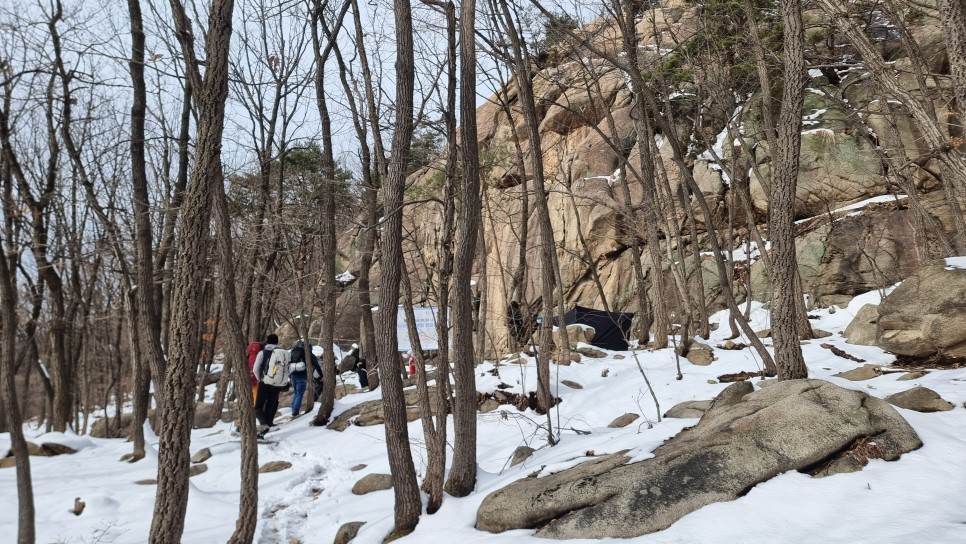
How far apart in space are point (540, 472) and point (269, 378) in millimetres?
6458

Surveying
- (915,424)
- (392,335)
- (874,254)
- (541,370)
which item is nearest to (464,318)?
(392,335)

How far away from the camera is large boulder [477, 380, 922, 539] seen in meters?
4.25

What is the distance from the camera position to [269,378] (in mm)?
10609

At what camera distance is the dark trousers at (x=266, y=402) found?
35.7 feet

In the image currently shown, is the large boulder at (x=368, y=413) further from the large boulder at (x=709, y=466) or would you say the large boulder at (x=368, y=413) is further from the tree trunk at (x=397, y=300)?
the large boulder at (x=709, y=466)

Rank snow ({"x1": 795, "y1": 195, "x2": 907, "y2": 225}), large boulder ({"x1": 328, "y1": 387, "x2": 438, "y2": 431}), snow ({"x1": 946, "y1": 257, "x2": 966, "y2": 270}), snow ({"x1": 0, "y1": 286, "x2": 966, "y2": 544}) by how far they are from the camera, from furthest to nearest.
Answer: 1. snow ({"x1": 795, "y1": 195, "x2": 907, "y2": 225})
2. large boulder ({"x1": 328, "y1": 387, "x2": 438, "y2": 431})
3. snow ({"x1": 946, "y1": 257, "x2": 966, "y2": 270})
4. snow ({"x1": 0, "y1": 286, "x2": 966, "y2": 544})

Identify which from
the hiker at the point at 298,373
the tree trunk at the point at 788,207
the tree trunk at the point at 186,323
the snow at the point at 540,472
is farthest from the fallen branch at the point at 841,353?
the hiker at the point at 298,373

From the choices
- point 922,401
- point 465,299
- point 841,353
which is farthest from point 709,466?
point 841,353

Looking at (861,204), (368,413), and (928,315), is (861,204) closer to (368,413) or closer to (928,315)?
(928,315)

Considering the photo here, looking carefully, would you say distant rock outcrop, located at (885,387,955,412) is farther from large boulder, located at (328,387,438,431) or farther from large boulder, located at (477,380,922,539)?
large boulder, located at (328,387,438,431)

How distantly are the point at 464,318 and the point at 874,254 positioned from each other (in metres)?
13.1

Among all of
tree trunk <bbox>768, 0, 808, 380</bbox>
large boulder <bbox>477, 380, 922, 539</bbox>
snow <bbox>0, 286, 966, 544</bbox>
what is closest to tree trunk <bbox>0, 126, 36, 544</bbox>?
snow <bbox>0, 286, 966, 544</bbox>

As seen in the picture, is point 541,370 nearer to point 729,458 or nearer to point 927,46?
point 729,458

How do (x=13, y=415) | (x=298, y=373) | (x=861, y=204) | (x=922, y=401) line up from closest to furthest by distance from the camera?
(x=922, y=401) < (x=13, y=415) < (x=298, y=373) < (x=861, y=204)
